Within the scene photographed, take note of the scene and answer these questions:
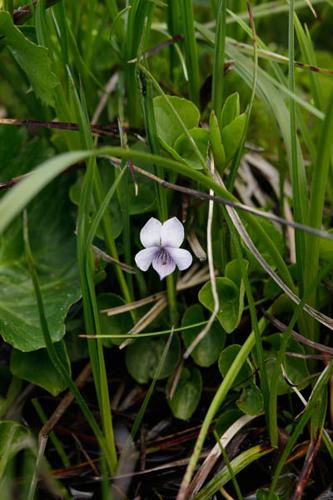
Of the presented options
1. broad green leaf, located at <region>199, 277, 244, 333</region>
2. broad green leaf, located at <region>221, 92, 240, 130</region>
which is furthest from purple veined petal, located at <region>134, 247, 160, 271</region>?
broad green leaf, located at <region>221, 92, 240, 130</region>

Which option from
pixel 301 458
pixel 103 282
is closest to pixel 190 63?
pixel 103 282

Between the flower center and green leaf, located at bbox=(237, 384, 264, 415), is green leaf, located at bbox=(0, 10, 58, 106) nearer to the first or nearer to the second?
the flower center

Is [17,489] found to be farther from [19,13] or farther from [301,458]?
[19,13]

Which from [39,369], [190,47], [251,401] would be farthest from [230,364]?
[190,47]

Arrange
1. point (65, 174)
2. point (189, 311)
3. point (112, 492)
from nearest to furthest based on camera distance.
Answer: point (112, 492) < point (189, 311) < point (65, 174)

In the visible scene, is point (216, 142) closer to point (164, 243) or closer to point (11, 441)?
point (164, 243)

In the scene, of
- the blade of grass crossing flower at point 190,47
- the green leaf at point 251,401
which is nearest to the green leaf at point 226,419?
the green leaf at point 251,401

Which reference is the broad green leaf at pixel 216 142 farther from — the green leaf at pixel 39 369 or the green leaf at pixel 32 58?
the green leaf at pixel 39 369
